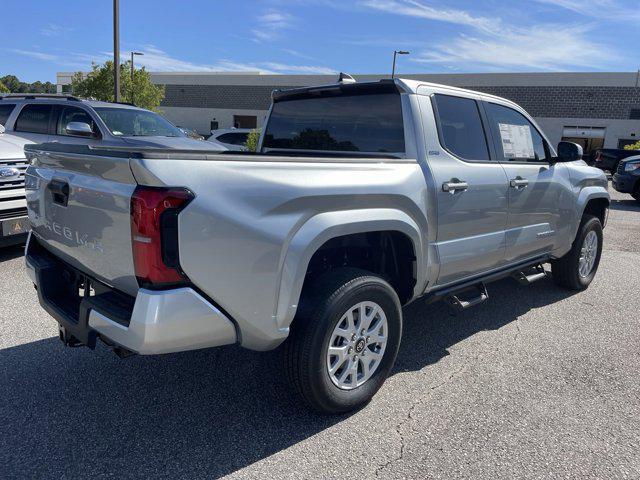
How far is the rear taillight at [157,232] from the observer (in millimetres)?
2270

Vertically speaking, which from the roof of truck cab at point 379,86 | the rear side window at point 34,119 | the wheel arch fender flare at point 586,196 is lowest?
the wheel arch fender flare at point 586,196

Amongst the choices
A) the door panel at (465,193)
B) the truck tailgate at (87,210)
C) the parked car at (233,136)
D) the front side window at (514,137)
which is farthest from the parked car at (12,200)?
the parked car at (233,136)

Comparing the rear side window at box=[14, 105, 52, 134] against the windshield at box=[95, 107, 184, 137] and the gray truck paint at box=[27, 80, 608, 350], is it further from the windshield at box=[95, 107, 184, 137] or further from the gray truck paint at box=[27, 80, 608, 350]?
the gray truck paint at box=[27, 80, 608, 350]

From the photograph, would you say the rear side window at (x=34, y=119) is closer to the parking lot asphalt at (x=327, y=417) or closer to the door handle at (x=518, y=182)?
the parking lot asphalt at (x=327, y=417)

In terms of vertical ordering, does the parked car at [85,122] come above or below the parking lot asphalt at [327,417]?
above

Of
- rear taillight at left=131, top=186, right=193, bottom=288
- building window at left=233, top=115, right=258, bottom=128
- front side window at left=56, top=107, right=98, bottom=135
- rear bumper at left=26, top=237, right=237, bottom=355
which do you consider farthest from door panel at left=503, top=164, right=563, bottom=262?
building window at left=233, top=115, right=258, bottom=128

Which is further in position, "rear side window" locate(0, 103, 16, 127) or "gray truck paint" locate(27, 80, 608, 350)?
"rear side window" locate(0, 103, 16, 127)

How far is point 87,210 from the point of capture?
2.63 meters

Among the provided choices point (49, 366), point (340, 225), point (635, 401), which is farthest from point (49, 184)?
point (635, 401)

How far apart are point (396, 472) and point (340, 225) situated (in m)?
1.28

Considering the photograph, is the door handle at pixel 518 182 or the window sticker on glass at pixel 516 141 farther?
the window sticker on glass at pixel 516 141

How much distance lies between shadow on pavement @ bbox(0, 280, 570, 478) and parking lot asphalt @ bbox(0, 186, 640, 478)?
10mm

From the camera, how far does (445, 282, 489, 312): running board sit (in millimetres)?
3865

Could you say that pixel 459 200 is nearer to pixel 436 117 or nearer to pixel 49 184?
pixel 436 117
